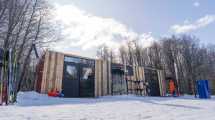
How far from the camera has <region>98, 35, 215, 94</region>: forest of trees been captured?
25578mm

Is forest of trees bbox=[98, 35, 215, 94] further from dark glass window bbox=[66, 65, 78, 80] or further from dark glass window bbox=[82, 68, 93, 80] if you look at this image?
dark glass window bbox=[66, 65, 78, 80]

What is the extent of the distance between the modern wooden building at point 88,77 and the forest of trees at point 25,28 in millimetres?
1978

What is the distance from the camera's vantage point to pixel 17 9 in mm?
12508

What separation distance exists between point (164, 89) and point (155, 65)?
35.4 ft

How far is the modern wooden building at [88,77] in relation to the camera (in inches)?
411

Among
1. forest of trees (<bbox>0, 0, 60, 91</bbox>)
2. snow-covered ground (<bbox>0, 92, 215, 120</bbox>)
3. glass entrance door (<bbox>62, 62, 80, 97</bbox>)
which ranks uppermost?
forest of trees (<bbox>0, 0, 60, 91</bbox>)

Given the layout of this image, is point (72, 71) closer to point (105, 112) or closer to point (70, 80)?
point (70, 80)

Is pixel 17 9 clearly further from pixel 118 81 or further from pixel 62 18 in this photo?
pixel 118 81

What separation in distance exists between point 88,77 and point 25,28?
17.4 ft

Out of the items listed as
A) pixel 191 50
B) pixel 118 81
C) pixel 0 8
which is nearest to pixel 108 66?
pixel 118 81

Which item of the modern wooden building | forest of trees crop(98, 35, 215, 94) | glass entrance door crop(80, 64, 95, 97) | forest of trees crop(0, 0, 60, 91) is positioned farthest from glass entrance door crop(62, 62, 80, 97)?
forest of trees crop(98, 35, 215, 94)

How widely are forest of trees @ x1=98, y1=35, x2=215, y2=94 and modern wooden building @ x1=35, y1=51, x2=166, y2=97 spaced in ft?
37.6

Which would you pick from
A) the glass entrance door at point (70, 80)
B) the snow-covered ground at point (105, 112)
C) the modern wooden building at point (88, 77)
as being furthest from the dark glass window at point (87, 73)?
the snow-covered ground at point (105, 112)

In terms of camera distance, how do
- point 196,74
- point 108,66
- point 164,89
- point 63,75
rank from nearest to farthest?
1. point 63,75
2. point 108,66
3. point 164,89
4. point 196,74
